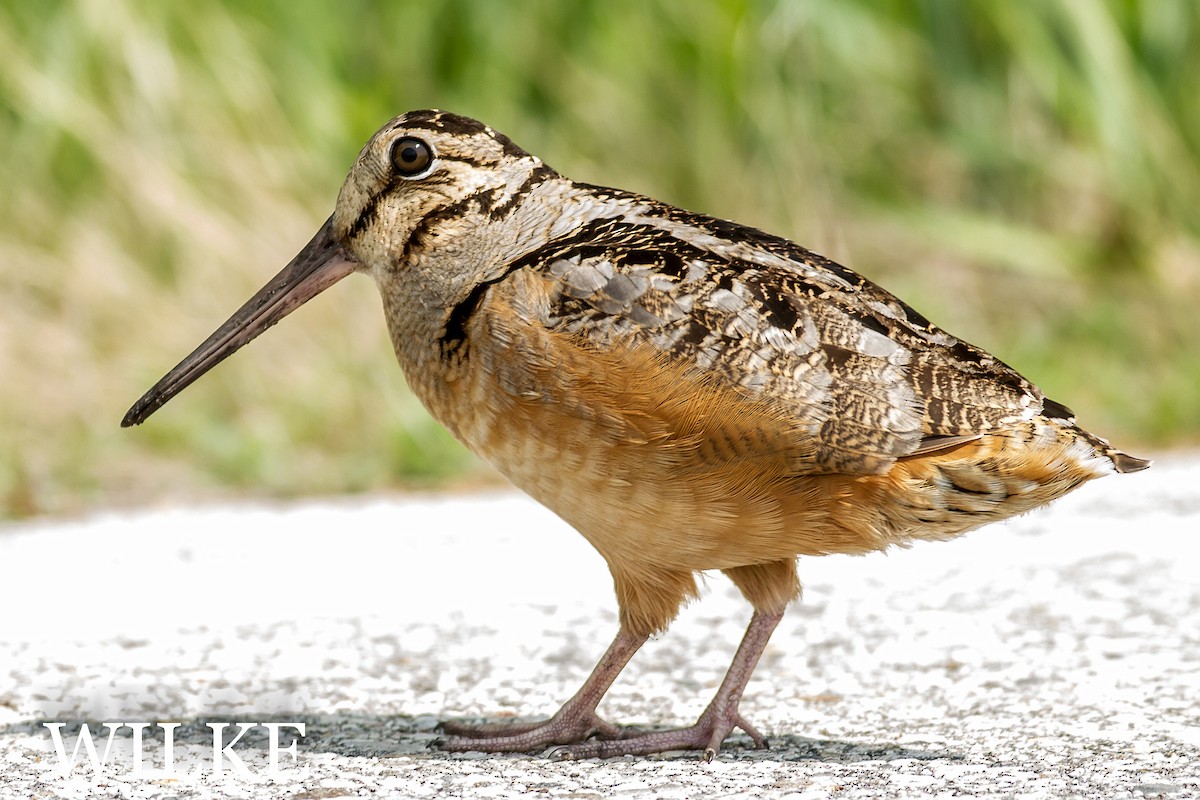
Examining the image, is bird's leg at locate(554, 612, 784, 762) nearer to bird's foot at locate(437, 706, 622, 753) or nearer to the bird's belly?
bird's foot at locate(437, 706, 622, 753)

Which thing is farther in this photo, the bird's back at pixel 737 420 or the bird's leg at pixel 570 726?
the bird's leg at pixel 570 726

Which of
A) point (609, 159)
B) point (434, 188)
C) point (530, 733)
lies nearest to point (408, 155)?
Answer: point (434, 188)

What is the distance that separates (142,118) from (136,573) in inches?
132

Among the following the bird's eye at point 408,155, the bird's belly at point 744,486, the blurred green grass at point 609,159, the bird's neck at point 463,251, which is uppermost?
the blurred green grass at point 609,159

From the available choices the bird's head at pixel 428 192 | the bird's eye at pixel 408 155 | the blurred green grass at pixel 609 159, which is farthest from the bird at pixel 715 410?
the blurred green grass at pixel 609 159

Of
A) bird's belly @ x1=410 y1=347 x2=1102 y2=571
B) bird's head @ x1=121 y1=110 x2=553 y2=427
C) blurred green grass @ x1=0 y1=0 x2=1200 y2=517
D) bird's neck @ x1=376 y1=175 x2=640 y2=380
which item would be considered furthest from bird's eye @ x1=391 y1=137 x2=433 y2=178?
blurred green grass @ x1=0 y1=0 x2=1200 y2=517

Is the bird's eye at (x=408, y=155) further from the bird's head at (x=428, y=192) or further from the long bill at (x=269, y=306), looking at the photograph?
the long bill at (x=269, y=306)

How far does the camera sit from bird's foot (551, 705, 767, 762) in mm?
3652

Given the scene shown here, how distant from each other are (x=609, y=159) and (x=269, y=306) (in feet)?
15.8

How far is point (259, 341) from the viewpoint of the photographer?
7.72 m

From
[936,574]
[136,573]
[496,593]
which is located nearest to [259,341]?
[136,573]

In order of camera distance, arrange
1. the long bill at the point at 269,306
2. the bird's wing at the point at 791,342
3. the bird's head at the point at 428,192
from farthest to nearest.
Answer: the long bill at the point at 269,306, the bird's head at the point at 428,192, the bird's wing at the point at 791,342

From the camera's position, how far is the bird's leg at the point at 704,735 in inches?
144

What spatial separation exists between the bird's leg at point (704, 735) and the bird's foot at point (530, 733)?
0.04 meters
